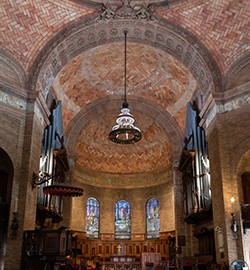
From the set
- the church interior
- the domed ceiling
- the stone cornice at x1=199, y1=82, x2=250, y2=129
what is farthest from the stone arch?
the domed ceiling

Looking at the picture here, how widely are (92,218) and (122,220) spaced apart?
235cm

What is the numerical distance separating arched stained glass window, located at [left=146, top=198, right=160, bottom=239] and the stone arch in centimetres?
1276

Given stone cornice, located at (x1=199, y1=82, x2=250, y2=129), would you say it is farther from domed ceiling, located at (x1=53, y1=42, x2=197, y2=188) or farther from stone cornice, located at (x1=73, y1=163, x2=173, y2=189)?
stone cornice, located at (x1=73, y1=163, x2=173, y2=189)

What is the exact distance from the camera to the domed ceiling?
19719 millimetres

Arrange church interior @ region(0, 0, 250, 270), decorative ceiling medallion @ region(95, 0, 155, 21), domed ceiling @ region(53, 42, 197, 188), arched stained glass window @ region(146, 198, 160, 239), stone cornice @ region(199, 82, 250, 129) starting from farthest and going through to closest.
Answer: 1. arched stained glass window @ region(146, 198, 160, 239)
2. domed ceiling @ region(53, 42, 197, 188)
3. decorative ceiling medallion @ region(95, 0, 155, 21)
4. stone cornice @ region(199, 82, 250, 129)
5. church interior @ region(0, 0, 250, 270)

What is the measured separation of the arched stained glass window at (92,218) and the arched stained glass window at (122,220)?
5.06 feet

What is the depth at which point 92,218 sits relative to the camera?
26531mm

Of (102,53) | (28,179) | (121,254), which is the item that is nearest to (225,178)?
(28,179)

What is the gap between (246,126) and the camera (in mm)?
13648

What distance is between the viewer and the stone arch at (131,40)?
50.4 ft

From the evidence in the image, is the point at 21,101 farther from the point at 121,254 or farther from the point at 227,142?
the point at 121,254

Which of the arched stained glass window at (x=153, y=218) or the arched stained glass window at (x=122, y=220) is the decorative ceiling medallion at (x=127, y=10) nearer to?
the arched stained glass window at (x=153, y=218)

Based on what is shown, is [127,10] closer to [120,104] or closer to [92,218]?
[120,104]

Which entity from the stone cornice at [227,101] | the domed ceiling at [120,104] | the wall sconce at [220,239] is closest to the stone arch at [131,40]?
the stone cornice at [227,101]
